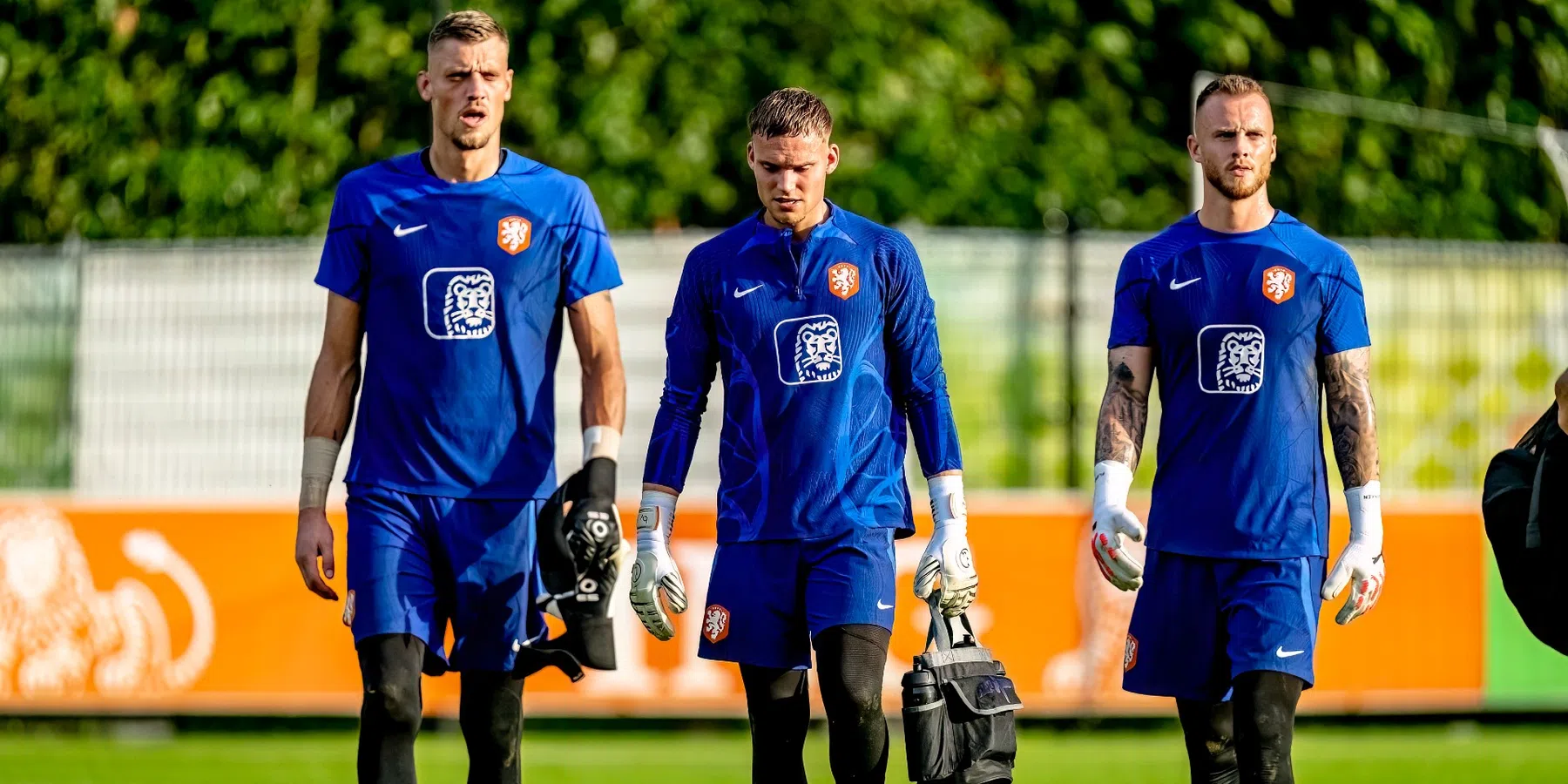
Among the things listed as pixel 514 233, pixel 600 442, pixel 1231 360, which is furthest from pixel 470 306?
pixel 1231 360

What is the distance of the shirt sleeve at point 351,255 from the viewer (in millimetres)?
6887

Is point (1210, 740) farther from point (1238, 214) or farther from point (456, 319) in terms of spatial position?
point (456, 319)

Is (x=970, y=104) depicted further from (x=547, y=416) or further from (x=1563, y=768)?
(x=547, y=416)

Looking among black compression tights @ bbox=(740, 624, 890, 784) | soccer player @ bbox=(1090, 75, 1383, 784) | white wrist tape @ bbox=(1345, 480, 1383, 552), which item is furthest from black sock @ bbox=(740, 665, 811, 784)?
white wrist tape @ bbox=(1345, 480, 1383, 552)

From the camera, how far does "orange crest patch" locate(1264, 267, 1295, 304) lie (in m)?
7.05

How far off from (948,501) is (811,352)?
0.61 metres

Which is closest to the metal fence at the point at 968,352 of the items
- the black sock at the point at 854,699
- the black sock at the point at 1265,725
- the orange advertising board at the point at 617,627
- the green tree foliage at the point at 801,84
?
the orange advertising board at the point at 617,627

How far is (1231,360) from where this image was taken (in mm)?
7066

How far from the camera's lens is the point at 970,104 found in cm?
1961

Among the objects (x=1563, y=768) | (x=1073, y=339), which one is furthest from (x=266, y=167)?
(x=1563, y=768)

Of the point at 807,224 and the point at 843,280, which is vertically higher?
the point at 807,224

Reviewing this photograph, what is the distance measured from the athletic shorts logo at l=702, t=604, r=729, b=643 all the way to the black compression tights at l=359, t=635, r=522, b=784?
58 cm

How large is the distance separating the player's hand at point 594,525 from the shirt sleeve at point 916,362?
930 mm

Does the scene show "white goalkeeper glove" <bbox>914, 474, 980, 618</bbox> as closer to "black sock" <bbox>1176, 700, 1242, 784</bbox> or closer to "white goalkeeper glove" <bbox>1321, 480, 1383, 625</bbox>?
"black sock" <bbox>1176, 700, 1242, 784</bbox>
